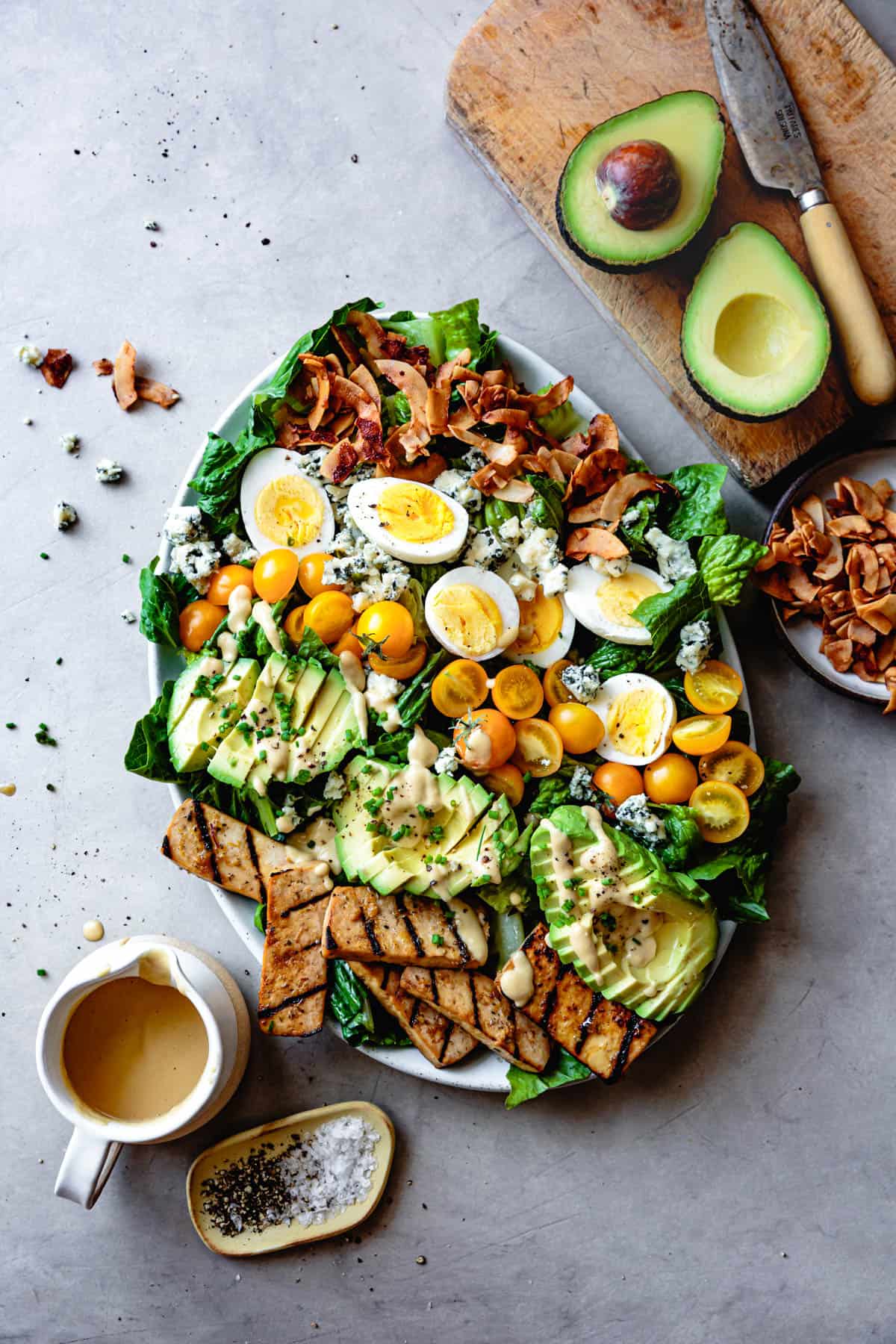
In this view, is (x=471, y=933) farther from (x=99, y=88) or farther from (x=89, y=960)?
(x=99, y=88)

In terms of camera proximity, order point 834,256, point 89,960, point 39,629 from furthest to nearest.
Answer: point 39,629 → point 834,256 → point 89,960

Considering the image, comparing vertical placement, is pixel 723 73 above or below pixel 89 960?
above

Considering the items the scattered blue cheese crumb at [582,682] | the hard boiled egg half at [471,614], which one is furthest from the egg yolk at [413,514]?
the scattered blue cheese crumb at [582,682]

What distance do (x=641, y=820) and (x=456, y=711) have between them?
52 centimetres

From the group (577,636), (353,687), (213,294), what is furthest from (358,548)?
(213,294)

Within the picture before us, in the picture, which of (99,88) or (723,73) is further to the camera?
(99,88)

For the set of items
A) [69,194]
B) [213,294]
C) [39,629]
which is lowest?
[39,629]

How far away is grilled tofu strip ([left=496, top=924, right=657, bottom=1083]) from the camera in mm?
2355

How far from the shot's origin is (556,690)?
2453 mm

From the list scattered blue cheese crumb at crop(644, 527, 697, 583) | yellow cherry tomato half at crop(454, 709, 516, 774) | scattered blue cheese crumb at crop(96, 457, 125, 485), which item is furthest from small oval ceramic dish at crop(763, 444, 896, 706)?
scattered blue cheese crumb at crop(96, 457, 125, 485)

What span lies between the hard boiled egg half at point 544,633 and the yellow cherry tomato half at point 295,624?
516mm

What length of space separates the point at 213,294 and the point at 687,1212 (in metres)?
2.86

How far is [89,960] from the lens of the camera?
2.32m

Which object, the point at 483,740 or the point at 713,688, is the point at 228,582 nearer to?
the point at 483,740
